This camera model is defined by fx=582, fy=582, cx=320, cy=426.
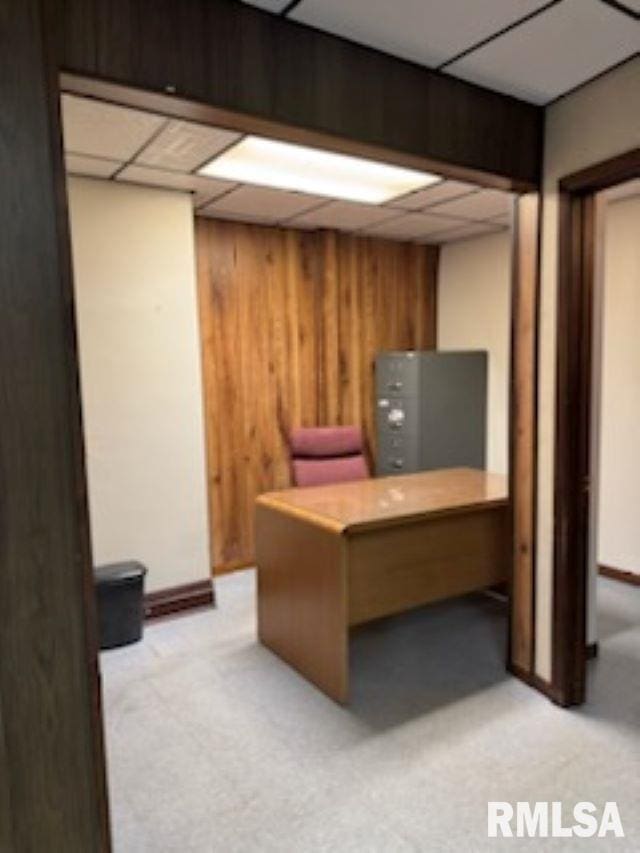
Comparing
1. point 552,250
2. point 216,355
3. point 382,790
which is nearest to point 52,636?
point 382,790

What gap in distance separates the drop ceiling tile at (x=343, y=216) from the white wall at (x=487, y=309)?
1.02 meters

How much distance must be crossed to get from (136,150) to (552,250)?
1.92 metres

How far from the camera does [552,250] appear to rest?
2.34 meters

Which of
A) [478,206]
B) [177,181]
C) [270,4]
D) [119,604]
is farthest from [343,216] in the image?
[119,604]

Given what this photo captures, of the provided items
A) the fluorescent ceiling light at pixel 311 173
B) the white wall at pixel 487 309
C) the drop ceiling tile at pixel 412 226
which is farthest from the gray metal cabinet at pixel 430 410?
the fluorescent ceiling light at pixel 311 173

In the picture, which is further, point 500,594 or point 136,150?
point 500,594

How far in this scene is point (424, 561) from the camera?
272 cm

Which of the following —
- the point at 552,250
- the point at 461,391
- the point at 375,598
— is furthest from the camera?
the point at 461,391

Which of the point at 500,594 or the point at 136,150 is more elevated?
the point at 136,150

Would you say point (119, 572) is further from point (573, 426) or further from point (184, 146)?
point (573, 426)

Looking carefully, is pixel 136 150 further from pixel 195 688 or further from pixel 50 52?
pixel 195 688

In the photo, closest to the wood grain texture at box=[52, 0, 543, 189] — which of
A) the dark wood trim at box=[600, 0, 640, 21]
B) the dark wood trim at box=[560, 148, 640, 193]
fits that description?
the dark wood trim at box=[560, 148, 640, 193]

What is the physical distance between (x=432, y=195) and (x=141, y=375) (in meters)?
2.03

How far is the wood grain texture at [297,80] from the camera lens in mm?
1473
